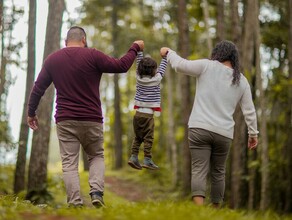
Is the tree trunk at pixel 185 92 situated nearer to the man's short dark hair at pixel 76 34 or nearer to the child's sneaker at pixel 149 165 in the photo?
the child's sneaker at pixel 149 165

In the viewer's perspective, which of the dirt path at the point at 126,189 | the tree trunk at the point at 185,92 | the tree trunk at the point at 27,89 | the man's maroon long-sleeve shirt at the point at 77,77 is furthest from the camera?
the dirt path at the point at 126,189

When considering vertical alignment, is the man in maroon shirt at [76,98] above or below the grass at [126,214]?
above

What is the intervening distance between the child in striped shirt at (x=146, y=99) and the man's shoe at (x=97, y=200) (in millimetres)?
911

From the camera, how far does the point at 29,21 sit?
474 inches

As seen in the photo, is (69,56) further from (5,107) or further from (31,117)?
(5,107)

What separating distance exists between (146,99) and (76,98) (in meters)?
1.23

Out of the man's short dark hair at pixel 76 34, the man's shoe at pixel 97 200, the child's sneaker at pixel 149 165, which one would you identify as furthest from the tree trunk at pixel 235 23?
the man's shoe at pixel 97 200

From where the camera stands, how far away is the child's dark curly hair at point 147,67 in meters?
7.48

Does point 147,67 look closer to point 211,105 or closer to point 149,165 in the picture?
point 211,105

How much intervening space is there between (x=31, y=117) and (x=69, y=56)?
1078mm

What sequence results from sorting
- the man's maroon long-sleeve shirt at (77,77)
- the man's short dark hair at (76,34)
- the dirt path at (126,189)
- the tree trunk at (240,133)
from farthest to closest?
the dirt path at (126,189)
the tree trunk at (240,133)
the man's short dark hair at (76,34)
the man's maroon long-sleeve shirt at (77,77)

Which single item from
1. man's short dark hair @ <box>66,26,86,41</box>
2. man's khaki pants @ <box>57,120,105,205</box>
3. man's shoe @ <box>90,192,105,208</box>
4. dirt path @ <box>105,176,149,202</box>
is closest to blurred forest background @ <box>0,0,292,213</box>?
dirt path @ <box>105,176,149,202</box>

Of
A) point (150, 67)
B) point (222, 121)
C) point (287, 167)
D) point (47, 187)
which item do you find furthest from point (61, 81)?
point (287, 167)

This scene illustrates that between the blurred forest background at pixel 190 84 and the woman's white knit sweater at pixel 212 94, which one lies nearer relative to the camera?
the woman's white knit sweater at pixel 212 94
